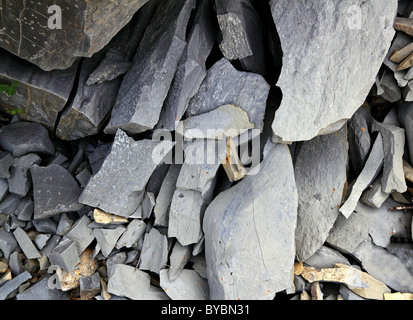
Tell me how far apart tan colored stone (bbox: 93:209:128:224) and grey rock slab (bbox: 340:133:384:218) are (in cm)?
178

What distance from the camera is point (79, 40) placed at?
2.77 metres

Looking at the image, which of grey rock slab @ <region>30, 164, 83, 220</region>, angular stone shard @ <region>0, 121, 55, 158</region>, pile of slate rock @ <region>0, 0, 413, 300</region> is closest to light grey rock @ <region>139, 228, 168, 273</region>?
pile of slate rock @ <region>0, 0, 413, 300</region>

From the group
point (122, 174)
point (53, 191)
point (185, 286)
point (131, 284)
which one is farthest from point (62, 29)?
point (185, 286)

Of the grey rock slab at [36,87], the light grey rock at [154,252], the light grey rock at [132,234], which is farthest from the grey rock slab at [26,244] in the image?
the grey rock slab at [36,87]

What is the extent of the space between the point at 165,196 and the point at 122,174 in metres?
0.40

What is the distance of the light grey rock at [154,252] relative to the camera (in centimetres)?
313

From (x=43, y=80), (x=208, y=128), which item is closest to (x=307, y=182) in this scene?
(x=208, y=128)

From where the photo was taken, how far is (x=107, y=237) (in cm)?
312

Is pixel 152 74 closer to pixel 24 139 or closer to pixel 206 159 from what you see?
pixel 206 159

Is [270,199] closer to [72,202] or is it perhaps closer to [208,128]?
[208,128]

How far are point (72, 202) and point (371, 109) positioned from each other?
2738mm

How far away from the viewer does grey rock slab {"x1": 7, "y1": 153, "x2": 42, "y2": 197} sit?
3145mm

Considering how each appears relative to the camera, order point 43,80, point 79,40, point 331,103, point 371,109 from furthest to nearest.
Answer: point 371,109
point 43,80
point 331,103
point 79,40

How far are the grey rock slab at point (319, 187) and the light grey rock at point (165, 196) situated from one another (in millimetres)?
1037
